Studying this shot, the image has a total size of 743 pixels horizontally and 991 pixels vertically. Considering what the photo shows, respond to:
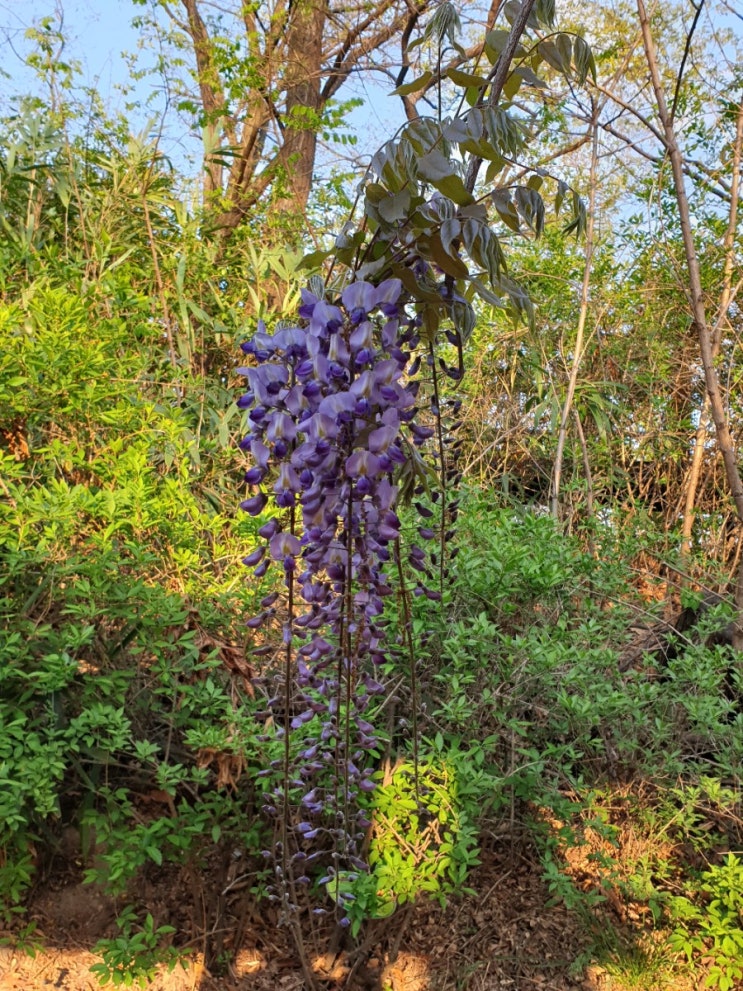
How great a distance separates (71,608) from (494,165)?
1389mm

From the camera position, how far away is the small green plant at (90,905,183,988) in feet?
6.71

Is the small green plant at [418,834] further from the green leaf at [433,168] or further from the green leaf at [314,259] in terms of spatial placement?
the green leaf at [433,168]

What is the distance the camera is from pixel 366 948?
2.13m

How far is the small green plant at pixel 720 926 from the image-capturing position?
2.10m

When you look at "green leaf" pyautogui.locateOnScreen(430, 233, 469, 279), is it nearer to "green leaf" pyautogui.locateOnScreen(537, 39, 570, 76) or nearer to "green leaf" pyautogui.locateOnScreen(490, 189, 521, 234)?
"green leaf" pyautogui.locateOnScreen(490, 189, 521, 234)

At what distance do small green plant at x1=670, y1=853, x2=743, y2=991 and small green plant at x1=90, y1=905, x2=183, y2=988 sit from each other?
1.29 m

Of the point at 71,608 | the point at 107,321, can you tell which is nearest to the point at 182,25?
the point at 107,321

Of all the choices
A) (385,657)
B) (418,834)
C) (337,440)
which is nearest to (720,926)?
(418,834)

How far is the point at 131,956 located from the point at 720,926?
1.45m

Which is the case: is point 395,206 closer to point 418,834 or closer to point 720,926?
point 418,834

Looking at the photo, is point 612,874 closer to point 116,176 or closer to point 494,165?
point 494,165

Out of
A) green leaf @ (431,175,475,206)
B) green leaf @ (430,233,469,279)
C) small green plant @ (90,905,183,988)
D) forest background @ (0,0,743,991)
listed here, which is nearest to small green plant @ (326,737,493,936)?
forest background @ (0,0,743,991)

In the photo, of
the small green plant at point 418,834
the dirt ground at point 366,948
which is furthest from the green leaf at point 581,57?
the dirt ground at point 366,948

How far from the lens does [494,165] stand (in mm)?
1409
